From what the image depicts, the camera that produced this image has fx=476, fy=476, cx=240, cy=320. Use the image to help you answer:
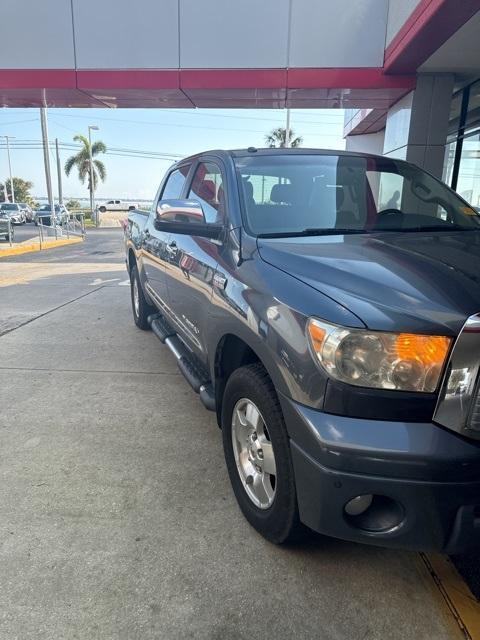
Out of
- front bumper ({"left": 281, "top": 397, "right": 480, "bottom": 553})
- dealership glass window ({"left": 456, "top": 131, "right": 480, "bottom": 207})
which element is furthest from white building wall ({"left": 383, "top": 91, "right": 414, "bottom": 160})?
front bumper ({"left": 281, "top": 397, "right": 480, "bottom": 553})

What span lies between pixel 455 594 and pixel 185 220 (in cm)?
240

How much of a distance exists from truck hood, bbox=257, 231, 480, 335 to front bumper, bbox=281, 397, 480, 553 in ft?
1.28

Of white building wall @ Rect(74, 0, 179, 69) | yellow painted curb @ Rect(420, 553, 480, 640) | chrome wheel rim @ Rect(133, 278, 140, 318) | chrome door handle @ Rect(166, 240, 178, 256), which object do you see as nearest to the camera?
yellow painted curb @ Rect(420, 553, 480, 640)

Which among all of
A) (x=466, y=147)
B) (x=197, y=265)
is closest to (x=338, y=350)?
(x=197, y=265)

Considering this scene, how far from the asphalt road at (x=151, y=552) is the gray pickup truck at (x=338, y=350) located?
0.24 m

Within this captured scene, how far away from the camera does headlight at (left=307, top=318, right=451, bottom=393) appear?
5.52 ft

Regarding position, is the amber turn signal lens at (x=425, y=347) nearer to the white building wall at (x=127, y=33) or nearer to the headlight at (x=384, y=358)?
the headlight at (x=384, y=358)

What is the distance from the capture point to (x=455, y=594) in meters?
2.09

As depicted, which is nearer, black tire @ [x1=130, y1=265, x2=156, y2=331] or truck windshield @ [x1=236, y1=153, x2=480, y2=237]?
truck windshield @ [x1=236, y1=153, x2=480, y2=237]

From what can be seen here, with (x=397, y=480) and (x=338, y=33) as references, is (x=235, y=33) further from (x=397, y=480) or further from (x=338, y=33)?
(x=397, y=480)

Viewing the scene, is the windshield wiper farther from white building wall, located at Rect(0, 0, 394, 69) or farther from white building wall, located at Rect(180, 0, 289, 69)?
white building wall, located at Rect(180, 0, 289, 69)

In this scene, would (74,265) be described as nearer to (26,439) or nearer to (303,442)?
(26,439)

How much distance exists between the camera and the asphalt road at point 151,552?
75.7 inches

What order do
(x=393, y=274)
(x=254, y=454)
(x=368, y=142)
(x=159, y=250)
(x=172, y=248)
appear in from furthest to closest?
(x=368, y=142), (x=159, y=250), (x=172, y=248), (x=254, y=454), (x=393, y=274)
